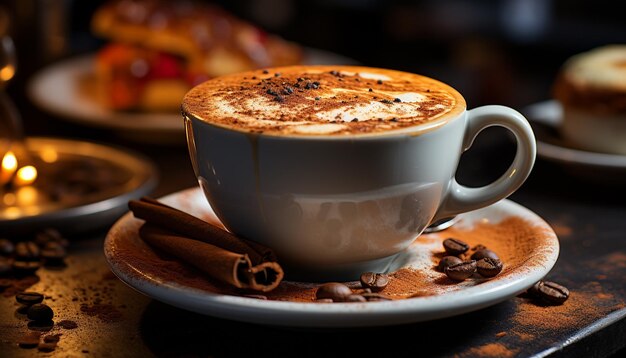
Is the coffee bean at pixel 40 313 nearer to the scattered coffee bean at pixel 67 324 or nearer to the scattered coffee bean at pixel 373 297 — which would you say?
the scattered coffee bean at pixel 67 324

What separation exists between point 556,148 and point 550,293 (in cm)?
55

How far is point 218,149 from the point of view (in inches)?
34.4

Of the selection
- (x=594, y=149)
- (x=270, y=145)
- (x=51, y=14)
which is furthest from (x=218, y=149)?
(x=51, y=14)

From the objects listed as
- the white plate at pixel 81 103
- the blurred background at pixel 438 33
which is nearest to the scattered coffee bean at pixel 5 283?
the white plate at pixel 81 103

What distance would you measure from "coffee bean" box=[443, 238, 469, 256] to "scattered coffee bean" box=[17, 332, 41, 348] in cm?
45

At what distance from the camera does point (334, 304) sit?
2.59 ft

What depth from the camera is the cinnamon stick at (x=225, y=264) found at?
851mm

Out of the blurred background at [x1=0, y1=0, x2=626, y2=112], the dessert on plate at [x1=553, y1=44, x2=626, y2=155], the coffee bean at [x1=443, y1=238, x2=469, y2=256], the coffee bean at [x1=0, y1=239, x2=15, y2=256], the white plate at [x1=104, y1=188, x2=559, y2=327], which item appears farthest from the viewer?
the blurred background at [x1=0, y1=0, x2=626, y2=112]

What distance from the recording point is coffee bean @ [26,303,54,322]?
2.99 feet

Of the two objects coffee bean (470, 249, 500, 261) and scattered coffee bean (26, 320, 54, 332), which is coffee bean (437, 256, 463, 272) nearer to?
coffee bean (470, 249, 500, 261)

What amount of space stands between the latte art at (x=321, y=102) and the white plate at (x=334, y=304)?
162mm

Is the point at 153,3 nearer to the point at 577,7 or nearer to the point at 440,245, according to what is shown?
the point at 440,245

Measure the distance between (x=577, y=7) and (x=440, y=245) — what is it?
3.26 meters

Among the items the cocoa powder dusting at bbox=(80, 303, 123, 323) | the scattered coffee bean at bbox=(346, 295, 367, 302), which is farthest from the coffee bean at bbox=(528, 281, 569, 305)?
the cocoa powder dusting at bbox=(80, 303, 123, 323)
